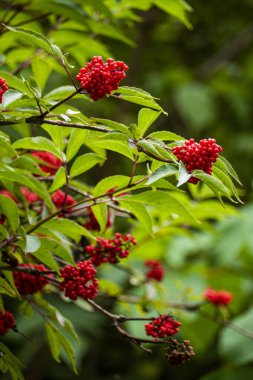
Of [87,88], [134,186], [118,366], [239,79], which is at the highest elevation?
[87,88]

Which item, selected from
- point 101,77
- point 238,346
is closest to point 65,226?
point 101,77

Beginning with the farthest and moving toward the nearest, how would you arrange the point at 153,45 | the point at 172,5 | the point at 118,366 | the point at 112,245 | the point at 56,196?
the point at 153,45 → the point at 118,366 → the point at 172,5 → the point at 56,196 → the point at 112,245

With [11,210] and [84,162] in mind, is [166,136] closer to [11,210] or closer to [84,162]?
[84,162]

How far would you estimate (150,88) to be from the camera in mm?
4109

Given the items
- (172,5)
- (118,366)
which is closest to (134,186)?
(172,5)

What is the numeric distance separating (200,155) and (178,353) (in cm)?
42

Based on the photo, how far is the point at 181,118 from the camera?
4.57 metres

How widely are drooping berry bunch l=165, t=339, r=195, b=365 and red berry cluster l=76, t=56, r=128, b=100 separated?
1.73 ft

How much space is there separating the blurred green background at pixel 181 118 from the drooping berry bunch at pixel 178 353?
0.75 metres

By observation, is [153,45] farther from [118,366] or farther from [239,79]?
[118,366]

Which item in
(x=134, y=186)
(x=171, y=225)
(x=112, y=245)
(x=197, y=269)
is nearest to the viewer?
(x=134, y=186)

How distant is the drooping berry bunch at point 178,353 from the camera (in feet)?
3.72

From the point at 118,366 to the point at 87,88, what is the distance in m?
3.10

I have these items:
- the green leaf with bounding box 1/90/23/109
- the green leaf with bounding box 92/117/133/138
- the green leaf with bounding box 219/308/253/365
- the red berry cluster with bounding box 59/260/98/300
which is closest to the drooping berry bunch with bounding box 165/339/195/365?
the red berry cluster with bounding box 59/260/98/300
